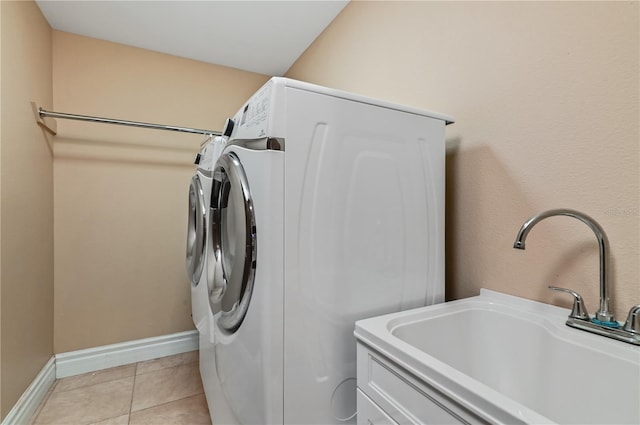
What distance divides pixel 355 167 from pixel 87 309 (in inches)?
96.2

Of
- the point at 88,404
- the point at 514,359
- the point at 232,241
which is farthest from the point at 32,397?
the point at 514,359

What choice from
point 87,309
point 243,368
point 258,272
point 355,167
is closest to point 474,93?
point 355,167

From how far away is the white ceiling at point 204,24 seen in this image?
194 cm

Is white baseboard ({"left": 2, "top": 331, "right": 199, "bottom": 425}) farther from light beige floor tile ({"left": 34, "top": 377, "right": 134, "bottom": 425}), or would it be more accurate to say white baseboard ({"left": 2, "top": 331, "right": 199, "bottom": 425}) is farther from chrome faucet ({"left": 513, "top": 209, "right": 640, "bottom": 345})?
chrome faucet ({"left": 513, "top": 209, "right": 640, "bottom": 345})

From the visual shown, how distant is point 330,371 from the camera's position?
3.18ft

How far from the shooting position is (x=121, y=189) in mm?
2400

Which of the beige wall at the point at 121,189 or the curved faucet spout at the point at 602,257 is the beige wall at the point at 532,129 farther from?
the beige wall at the point at 121,189

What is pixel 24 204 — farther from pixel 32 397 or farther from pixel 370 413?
pixel 370 413

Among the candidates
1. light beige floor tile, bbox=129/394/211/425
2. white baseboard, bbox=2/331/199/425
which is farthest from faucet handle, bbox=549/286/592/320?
white baseboard, bbox=2/331/199/425

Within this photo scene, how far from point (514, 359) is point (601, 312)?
0.28 m

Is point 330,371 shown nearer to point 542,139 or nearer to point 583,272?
point 583,272

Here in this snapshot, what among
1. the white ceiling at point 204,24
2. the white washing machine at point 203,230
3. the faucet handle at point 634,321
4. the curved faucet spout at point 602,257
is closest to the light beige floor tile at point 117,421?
the white washing machine at point 203,230

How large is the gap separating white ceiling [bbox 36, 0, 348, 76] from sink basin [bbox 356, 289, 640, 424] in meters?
1.94

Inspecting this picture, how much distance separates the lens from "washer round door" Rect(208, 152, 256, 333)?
3.03 ft
